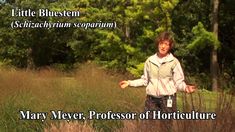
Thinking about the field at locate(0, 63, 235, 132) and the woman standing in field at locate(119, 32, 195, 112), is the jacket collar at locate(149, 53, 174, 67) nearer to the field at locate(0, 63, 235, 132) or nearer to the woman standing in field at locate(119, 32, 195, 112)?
the woman standing in field at locate(119, 32, 195, 112)

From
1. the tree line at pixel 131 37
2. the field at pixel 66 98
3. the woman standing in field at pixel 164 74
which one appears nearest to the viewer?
the woman standing in field at pixel 164 74

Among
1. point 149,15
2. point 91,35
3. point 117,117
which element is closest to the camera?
point 117,117

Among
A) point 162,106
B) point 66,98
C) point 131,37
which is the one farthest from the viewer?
point 131,37

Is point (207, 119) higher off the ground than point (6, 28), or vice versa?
point (6, 28)

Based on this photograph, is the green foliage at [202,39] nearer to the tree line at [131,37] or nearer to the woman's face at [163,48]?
the tree line at [131,37]

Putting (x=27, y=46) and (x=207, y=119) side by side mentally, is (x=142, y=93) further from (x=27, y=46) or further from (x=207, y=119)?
(x=27, y=46)

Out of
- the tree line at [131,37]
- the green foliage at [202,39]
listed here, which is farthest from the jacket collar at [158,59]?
the green foliage at [202,39]

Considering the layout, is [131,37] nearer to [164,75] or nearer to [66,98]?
[66,98]

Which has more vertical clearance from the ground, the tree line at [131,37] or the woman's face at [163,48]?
the tree line at [131,37]

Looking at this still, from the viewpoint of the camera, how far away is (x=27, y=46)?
19938 millimetres

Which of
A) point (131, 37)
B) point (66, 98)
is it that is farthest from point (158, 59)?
point (131, 37)

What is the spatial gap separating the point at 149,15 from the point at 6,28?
8582mm

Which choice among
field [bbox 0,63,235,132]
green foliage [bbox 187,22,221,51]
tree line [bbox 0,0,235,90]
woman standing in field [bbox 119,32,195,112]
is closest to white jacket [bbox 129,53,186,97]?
woman standing in field [bbox 119,32,195,112]

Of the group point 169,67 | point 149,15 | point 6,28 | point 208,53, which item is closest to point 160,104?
point 169,67
